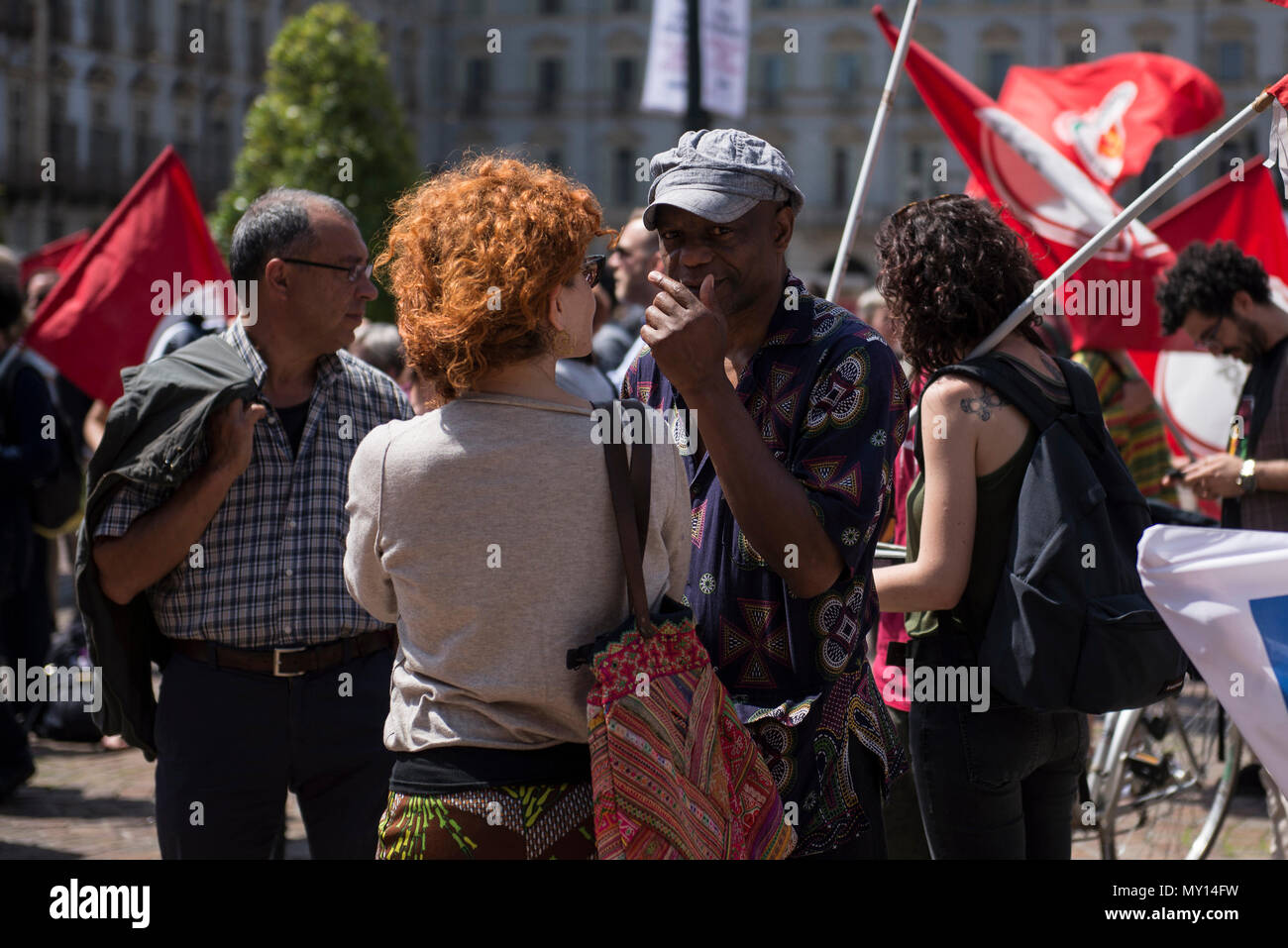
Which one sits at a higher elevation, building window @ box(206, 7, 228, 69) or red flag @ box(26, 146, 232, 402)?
building window @ box(206, 7, 228, 69)

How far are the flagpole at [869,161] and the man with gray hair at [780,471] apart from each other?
77 cm

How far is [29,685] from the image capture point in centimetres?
708

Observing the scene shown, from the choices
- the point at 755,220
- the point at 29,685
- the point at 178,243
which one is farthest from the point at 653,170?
the point at 29,685

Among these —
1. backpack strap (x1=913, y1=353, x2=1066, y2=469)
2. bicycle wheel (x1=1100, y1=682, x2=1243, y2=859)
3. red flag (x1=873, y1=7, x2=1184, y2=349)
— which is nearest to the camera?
backpack strap (x1=913, y1=353, x2=1066, y2=469)

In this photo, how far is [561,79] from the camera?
6412 centimetres

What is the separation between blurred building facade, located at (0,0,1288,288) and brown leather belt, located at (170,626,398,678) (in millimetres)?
38447

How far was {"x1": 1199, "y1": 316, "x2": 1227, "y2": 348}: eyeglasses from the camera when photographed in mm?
5258

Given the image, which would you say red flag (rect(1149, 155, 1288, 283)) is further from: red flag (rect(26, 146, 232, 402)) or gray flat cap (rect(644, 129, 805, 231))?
gray flat cap (rect(644, 129, 805, 231))

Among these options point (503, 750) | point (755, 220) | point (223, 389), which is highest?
point (755, 220)

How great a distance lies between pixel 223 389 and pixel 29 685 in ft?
13.9

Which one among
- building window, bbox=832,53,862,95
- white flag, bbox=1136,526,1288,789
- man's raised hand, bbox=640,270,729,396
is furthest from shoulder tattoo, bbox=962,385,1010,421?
building window, bbox=832,53,862,95

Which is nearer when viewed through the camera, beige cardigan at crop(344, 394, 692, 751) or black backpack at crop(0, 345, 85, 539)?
beige cardigan at crop(344, 394, 692, 751)

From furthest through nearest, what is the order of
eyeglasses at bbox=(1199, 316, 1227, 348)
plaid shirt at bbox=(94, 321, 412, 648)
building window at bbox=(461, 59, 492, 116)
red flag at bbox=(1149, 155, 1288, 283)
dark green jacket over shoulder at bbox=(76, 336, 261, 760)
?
building window at bbox=(461, 59, 492, 116) → red flag at bbox=(1149, 155, 1288, 283) → eyeglasses at bbox=(1199, 316, 1227, 348) → plaid shirt at bbox=(94, 321, 412, 648) → dark green jacket over shoulder at bbox=(76, 336, 261, 760)
